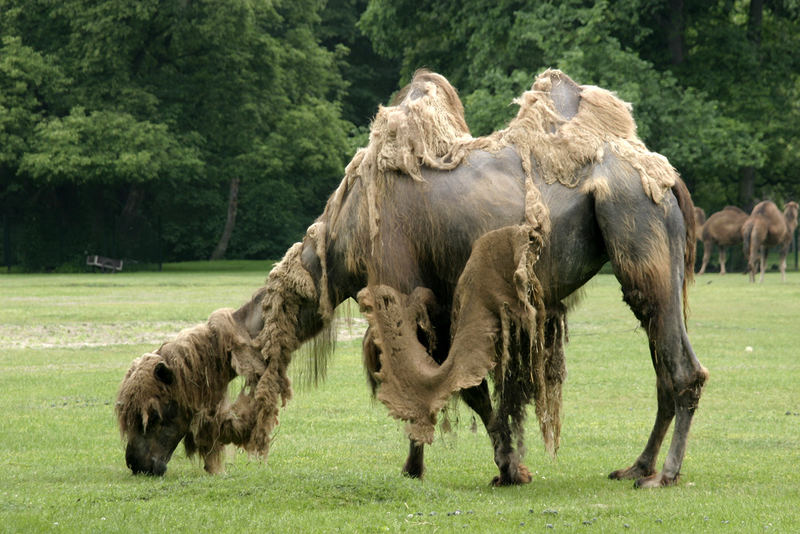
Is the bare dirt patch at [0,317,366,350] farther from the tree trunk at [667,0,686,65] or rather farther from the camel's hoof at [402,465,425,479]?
the tree trunk at [667,0,686,65]

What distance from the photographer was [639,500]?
643 centimetres

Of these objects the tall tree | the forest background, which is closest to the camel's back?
the forest background

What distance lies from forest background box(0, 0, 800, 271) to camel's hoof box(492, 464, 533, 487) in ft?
106

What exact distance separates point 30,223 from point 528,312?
43.8 m

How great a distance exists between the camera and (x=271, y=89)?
164 ft

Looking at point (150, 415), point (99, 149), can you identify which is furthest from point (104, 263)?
point (150, 415)

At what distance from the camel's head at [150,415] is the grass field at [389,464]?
15 cm

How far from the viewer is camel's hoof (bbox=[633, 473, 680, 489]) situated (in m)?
6.87

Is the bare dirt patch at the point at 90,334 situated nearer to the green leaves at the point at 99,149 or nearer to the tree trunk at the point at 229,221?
the green leaves at the point at 99,149

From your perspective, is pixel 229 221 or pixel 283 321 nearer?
pixel 283 321

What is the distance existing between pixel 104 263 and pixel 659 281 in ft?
138

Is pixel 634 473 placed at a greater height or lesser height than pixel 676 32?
lesser

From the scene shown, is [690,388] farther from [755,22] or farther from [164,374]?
[755,22]

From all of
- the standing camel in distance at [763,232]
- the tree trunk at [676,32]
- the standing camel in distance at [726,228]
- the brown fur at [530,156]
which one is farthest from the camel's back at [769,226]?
the brown fur at [530,156]
